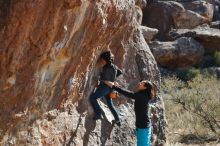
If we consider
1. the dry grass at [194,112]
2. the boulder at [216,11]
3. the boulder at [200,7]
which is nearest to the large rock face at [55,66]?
the dry grass at [194,112]

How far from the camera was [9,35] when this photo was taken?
21.5 ft

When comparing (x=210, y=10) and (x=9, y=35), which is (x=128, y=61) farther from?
(x=210, y=10)

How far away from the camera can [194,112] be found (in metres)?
18.2

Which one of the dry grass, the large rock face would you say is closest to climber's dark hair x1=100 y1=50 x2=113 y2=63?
the large rock face

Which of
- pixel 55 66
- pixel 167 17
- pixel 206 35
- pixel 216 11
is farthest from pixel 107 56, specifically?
pixel 216 11

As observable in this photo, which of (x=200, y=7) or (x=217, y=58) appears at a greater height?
(x=200, y=7)

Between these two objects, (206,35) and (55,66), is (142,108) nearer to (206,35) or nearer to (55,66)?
(55,66)

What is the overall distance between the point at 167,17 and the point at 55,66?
27.1m

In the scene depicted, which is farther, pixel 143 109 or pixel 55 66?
pixel 143 109

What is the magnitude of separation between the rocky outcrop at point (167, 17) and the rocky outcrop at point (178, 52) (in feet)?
9.91

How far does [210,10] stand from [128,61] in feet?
88.2

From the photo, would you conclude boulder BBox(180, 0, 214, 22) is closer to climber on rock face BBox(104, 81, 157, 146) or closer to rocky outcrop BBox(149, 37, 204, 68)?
rocky outcrop BBox(149, 37, 204, 68)

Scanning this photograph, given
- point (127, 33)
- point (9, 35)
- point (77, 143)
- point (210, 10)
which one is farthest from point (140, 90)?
point (210, 10)

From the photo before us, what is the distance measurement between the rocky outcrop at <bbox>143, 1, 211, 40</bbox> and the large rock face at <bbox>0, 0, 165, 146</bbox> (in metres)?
24.3
